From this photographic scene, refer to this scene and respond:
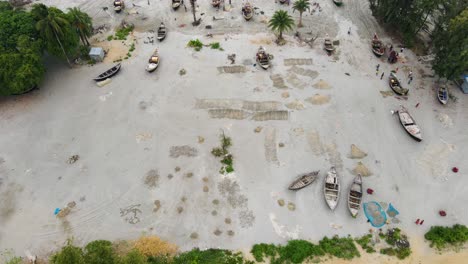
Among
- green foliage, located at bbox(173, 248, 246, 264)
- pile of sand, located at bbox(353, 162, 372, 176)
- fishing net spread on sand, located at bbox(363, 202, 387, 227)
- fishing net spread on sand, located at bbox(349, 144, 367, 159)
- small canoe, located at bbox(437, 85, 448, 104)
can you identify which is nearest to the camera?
green foliage, located at bbox(173, 248, 246, 264)

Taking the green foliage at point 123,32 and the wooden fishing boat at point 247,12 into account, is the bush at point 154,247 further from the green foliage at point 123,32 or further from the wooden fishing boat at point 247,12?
the wooden fishing boat at point 247,12

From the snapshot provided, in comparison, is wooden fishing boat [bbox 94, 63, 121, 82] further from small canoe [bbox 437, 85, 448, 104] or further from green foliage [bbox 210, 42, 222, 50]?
small canoe [bbox 437, 85, 448, 104]

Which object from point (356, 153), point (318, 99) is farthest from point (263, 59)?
point (356, 153)

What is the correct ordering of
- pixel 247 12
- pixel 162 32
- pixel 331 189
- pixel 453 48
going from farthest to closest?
pixel 247 12 < pixel 162 32 < pixel 453 48 < pixel 331 189

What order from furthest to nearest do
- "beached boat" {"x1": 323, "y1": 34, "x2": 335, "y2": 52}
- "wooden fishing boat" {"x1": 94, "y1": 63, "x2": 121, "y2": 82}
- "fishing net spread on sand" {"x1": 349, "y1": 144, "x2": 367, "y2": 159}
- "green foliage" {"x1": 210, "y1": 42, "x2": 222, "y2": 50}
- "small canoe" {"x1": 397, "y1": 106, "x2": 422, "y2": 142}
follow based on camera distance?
1. "green foliage" {"x1": 210, "y1": 42, "x2": 222, "y2": 50}
2. "beached boat" {"x1": 323, "y1": 34, "x2": 335, "y2": 52}
3. "wooden fishing boat" {"x1": 94, "y1": 63, "x2": 121, "y2": 82}
4. "small canoe" {"x1": 397, "y1": 106, "x2": 422, "y2": 142}
5. "fishing net spread on sand" {"x1": 349, "y1": 144, "x2": 367, "y2": 159}

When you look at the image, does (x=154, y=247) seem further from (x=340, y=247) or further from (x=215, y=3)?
(x=215, y=3)

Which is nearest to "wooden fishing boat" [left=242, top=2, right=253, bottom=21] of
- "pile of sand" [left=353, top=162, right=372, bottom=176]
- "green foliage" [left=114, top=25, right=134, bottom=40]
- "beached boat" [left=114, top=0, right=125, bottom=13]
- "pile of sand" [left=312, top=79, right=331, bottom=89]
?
"pile of sand" [left=312, top=79, right=331, bottom=89]
